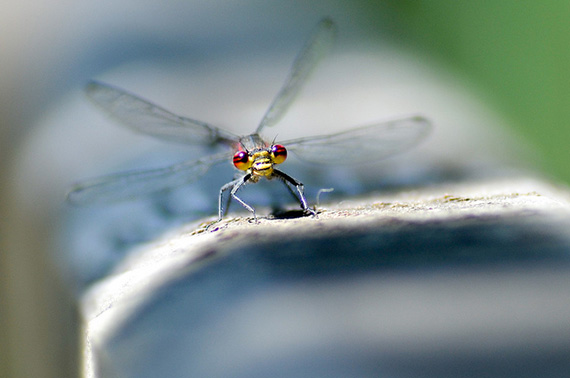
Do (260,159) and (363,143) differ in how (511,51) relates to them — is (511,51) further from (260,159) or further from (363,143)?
(260,159)

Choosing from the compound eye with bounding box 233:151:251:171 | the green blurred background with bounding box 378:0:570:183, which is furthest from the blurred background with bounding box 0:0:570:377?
the compound eye with bounding box 233:151:251:171

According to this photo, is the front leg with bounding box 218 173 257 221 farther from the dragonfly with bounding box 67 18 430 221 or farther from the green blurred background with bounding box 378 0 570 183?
the green blurred background with bounding box 378 0 570 183

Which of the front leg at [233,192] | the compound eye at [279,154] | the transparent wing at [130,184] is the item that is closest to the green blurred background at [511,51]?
the compound eye at [279,154]

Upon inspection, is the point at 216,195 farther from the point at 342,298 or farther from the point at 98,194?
the point at 342,298

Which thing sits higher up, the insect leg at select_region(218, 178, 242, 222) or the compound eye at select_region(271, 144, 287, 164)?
the compound eye at select_region(271, 144, 287, 164)

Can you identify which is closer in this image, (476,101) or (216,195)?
(216,195)

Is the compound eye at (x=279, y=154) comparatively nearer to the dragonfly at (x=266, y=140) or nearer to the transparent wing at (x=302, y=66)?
the dragonfly at (x=266, y=140)

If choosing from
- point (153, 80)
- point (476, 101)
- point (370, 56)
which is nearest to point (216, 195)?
point (153, 80)
